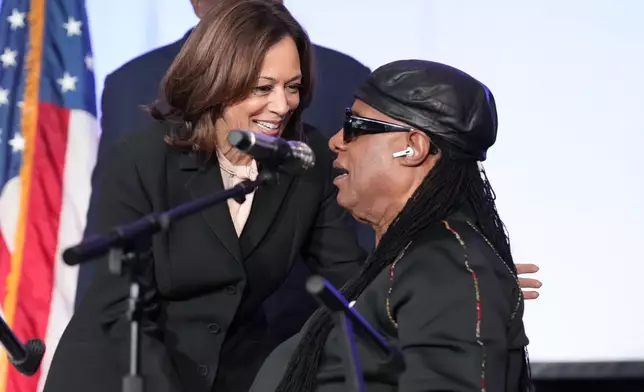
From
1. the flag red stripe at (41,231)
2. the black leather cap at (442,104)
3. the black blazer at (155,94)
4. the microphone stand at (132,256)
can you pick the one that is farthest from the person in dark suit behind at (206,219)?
the flag red stripe at (41,231)

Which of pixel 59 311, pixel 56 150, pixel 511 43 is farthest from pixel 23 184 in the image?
pixel 511 43

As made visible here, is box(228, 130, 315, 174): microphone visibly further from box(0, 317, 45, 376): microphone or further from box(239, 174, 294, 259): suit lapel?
box(239, 174, 294, 259): suit lapel

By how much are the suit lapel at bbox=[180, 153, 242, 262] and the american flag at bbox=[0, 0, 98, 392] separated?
1.32 m

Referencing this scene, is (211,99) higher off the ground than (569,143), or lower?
higher

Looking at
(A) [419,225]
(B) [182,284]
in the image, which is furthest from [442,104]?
(B) [182,284]

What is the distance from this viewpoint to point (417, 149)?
2457 mm

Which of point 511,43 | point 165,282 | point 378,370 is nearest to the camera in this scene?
point 378,370

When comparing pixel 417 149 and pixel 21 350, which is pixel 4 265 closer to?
pixel 21 350

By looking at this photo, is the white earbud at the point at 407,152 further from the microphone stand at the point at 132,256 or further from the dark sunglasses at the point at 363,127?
the microphone stand at the point at 132,256

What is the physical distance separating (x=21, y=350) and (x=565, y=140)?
2.11m

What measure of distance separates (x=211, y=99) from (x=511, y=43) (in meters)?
1.32

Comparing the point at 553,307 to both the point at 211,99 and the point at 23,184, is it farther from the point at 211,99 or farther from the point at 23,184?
the point at 23,184

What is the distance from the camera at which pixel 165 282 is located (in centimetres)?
288

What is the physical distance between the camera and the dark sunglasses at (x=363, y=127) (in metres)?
2.49
